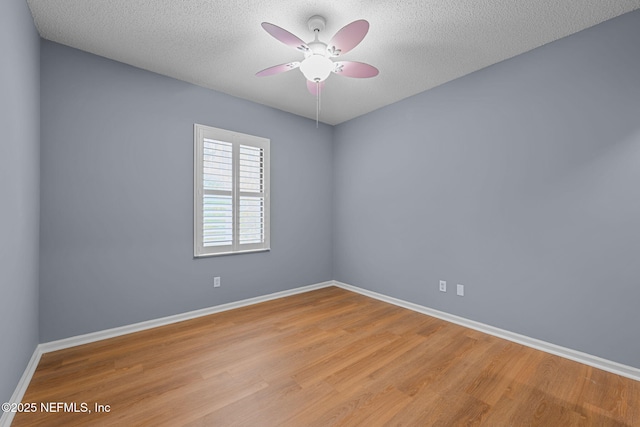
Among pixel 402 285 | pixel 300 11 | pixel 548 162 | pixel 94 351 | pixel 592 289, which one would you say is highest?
pixel 300 11

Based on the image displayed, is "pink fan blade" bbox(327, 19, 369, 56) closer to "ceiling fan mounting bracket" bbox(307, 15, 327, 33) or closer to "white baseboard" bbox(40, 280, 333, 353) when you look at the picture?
"ceiling fan mounting bracket" bbox(307, 15, 327, 33)

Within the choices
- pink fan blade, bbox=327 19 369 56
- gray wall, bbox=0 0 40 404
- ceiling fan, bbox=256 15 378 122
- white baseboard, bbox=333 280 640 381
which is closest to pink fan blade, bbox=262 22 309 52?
ceiling fan, bbox=256 15 378 122

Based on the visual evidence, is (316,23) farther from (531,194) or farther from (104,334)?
(104,334)

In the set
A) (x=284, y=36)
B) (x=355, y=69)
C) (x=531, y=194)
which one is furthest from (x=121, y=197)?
(x=531, y=194)

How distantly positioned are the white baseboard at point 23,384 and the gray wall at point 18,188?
0.06 m

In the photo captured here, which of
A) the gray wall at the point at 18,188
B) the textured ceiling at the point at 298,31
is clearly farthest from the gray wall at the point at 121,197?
the textured ceiling at the point at 298,31

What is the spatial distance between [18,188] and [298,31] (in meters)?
2.27

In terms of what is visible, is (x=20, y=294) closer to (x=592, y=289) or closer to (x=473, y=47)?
(x=473, y=47)

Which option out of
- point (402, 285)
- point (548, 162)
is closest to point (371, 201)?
point (402, 285)

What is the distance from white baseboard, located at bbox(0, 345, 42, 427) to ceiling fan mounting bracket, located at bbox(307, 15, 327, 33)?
310 cm

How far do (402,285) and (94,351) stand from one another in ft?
10.7

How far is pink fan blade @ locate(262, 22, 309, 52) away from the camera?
67.1 inches

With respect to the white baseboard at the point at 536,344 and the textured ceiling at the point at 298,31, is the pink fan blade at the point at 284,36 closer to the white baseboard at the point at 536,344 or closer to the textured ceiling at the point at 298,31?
the textured ceiling at the point at 298,31

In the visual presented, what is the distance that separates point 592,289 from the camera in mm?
2186
